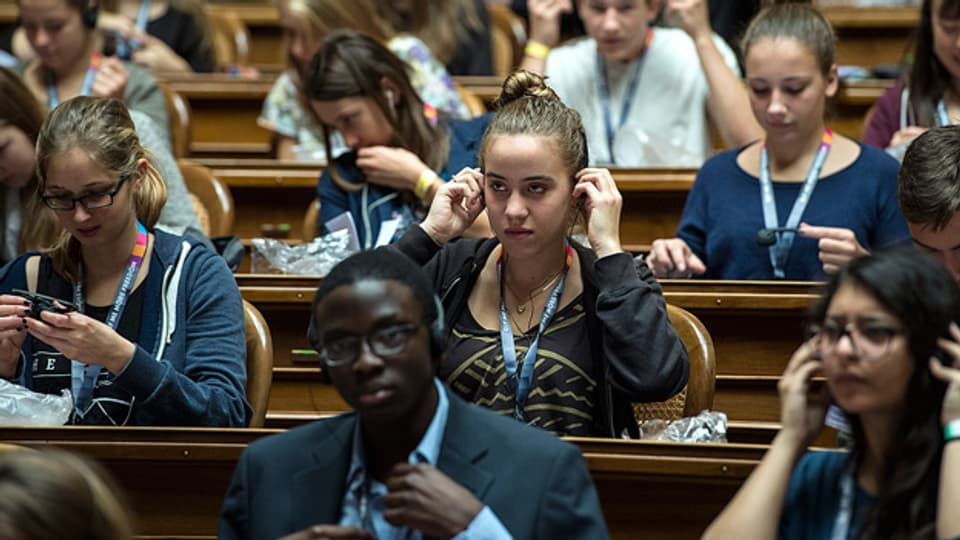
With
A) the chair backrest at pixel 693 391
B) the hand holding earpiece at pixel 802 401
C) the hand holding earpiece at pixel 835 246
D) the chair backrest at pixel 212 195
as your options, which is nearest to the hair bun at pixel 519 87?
the chair backrest at pixel 693 391

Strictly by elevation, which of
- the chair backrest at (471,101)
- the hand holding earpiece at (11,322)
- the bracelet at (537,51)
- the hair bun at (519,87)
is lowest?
the hand holding earpiece at (11,322)

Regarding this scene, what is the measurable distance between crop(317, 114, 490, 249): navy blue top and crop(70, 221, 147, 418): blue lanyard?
36.6 inches

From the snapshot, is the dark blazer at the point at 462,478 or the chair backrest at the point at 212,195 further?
the chair backrest at the point at 212,195

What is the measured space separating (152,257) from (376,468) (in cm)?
103

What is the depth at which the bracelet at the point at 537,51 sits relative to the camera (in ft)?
13.8

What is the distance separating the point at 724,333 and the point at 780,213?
0.38 meters

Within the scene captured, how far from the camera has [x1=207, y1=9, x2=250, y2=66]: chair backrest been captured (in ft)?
18.6

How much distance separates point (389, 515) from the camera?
5.71 ft

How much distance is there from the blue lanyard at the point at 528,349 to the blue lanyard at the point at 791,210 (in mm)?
895

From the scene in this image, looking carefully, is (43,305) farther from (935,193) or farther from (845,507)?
(935,193)

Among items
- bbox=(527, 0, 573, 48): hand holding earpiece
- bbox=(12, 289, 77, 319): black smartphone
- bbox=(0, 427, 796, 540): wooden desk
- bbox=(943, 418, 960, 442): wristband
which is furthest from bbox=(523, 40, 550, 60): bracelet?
bbox=(943, 418, 960, 442): wristband

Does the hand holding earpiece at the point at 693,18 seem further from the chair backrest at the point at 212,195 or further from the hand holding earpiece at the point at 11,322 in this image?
the hand holding earpiece at the point at 11,322

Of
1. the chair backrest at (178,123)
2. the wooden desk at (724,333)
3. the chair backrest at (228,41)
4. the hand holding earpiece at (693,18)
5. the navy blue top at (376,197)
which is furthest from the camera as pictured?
the chair backrest at (228,41)

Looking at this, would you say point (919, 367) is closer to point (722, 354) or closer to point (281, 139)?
Answer: point (722, 354)
